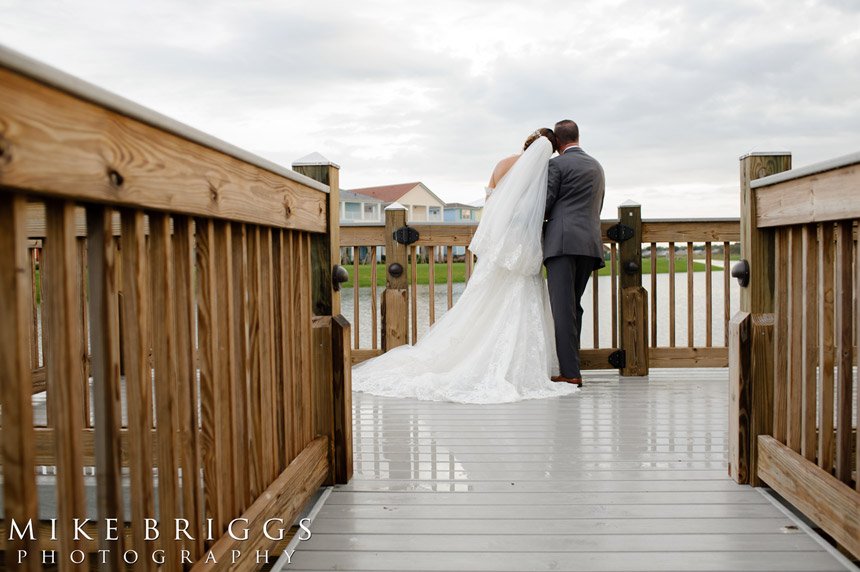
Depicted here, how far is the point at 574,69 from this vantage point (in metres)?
7.96

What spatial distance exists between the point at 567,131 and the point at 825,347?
3.02 metres

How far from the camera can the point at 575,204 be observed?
4.89 metres

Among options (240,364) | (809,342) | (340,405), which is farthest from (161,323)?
(809,342)

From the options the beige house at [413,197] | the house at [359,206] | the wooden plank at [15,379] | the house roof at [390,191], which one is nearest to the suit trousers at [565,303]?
the wooden plank at [15,379]

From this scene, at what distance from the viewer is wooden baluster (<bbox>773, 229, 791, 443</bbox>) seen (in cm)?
265

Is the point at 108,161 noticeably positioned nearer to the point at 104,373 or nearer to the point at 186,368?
the point at 104,373

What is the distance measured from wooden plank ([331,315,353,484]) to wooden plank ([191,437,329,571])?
0.25 feet

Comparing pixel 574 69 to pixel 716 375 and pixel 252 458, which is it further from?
pixel 252 458

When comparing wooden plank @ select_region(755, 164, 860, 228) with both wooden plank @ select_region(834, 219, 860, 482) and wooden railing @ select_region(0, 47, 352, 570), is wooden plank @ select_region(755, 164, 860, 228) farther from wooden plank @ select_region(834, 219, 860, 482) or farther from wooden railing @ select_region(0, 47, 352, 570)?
wooden railing @ select_region(0, 47, 352, 570)

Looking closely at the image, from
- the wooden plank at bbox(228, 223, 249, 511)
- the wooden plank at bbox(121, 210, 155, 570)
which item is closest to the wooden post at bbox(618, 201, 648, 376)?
the wooden plank at bbox(228, 223, 249, 511)

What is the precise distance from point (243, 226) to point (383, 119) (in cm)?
2318

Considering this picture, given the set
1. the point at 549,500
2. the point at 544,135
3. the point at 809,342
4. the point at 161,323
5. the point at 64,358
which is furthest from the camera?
the point at 544,135

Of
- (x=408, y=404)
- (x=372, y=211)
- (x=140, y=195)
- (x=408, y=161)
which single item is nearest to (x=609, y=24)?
(x=408, y=404)

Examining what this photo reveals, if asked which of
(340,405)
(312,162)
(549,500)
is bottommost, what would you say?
(549,500)
